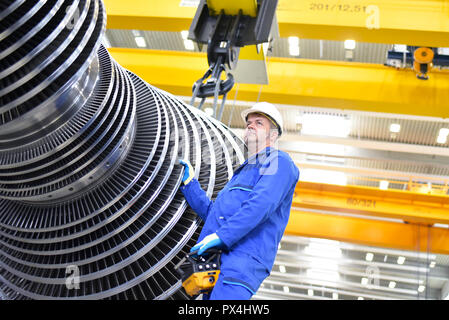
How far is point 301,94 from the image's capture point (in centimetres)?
860

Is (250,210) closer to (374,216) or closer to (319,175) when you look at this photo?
(374,216)

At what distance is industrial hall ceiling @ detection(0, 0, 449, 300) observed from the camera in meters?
7.06

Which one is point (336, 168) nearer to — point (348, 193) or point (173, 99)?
point (348, 193)

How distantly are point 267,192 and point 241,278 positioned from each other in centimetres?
44

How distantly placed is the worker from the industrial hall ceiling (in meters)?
0.62

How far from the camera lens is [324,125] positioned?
1289cm

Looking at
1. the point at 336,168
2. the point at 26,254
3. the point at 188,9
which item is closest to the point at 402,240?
the point at 336,168

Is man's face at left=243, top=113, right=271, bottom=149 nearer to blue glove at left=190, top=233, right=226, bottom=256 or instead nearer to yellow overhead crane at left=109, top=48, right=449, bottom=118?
blue glove at left=190, top=233, right=226, bottom=256

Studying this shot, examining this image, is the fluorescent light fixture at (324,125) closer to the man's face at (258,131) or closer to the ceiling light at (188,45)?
the ceiling light at (188,45)

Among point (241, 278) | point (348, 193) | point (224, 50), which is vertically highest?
point (348, 193)

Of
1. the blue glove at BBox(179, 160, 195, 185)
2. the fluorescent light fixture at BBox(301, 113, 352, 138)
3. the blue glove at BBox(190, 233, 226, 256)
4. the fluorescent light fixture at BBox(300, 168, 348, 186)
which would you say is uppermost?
the fluorescent light fixture at BBox(301, 113, 352, 138)

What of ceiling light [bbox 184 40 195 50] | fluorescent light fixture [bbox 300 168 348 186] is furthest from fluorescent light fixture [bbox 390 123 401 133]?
ceiling light [bbox 184 40 195 50]
